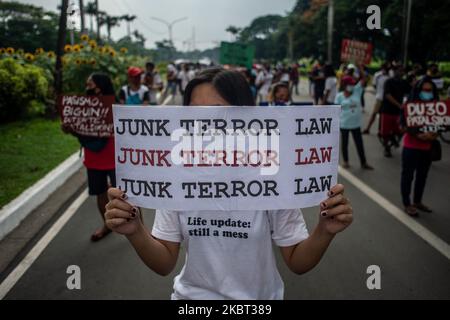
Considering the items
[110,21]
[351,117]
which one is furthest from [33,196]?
[110,21]

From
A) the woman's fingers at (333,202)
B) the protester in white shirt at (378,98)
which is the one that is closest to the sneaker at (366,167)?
the protester in white shirt at (378,98)

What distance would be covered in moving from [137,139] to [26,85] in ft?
38.9

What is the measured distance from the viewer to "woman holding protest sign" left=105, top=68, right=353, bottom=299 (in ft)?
5.29

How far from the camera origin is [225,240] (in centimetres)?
166

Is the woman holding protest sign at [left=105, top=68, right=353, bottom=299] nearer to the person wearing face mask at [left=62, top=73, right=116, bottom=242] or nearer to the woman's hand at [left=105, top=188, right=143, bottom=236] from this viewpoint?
the woman's hand at [left=105, top=188, right=143, bottom=236]

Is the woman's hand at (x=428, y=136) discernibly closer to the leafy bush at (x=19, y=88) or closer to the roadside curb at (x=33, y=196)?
the roadside curb at (x=33, y=196)

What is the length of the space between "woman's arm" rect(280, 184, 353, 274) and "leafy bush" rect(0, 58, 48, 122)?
11.6m

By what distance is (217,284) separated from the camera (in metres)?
1.67

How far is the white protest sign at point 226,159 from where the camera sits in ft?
5.37

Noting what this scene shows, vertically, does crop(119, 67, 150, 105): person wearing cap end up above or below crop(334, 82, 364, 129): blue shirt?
above

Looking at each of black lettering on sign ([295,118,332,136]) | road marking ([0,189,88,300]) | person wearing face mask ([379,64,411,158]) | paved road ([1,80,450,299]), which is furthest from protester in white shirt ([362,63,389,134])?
black lettering on sign ([295,118,332,136])

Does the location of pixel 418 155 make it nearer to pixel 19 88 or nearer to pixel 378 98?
pixel 378 98
